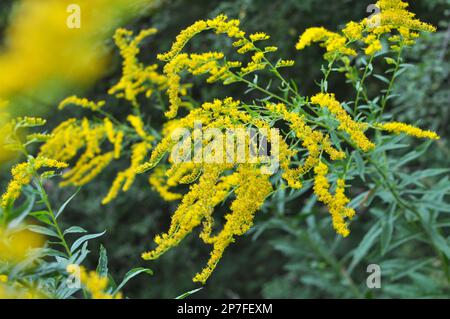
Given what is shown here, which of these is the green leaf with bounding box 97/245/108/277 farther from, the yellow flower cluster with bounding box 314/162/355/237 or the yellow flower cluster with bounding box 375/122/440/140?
the yellow flower cluster with bounding box 375/122/440/140

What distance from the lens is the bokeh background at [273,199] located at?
4.23 meters

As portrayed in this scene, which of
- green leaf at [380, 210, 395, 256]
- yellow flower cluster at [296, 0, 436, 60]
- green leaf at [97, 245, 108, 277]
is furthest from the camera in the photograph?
green leaf at [380, 210, 395, 256]

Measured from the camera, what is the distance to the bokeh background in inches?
167

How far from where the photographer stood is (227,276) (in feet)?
17.5

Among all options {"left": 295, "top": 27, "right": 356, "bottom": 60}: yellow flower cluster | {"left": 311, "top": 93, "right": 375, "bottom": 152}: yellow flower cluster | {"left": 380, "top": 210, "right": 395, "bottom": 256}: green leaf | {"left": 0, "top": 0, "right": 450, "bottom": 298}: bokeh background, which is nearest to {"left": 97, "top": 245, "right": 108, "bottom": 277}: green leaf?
{"left": 311, "top": 93, "right": 375, "bottom": 152}: yellow flower cluster

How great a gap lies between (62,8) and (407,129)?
314 cm

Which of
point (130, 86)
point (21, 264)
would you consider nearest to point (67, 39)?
point (130, 86)

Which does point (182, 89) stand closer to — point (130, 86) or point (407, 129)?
point (130, 86)

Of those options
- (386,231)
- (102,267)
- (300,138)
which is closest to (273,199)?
(386,231)

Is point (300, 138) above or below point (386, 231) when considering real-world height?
above

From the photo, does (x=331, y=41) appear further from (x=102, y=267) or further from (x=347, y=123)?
(x=102, y=267)

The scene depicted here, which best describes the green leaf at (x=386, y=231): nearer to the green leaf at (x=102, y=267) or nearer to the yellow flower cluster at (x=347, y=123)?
the yellow flower cluster at (x=347, y=123)

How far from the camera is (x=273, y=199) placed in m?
3.91
